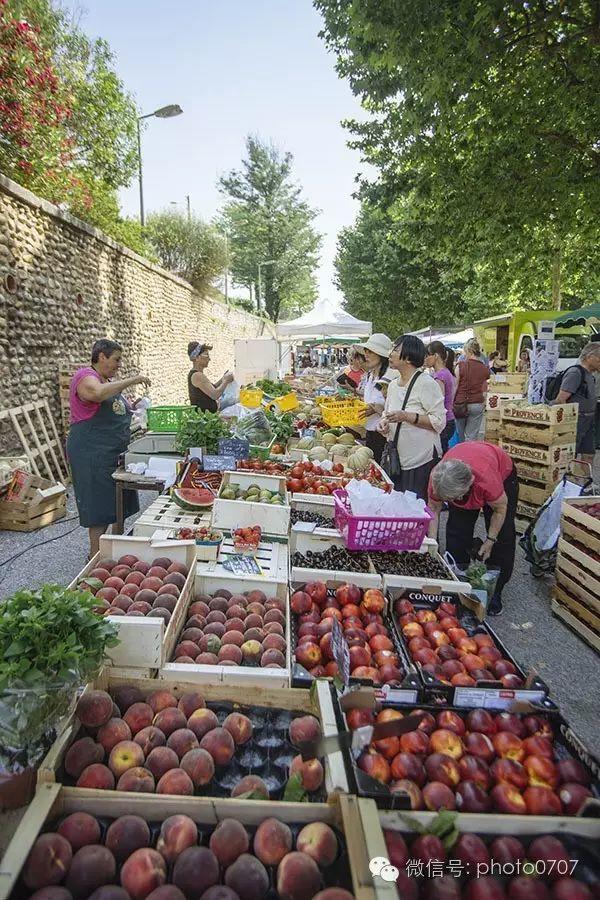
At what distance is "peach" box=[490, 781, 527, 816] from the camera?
1.57 m

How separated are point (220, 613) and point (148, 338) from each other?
39.8 feet

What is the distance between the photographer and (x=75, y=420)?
4215mm

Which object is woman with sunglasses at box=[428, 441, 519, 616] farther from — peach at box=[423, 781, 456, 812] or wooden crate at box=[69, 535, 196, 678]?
peach at box=[423, 781, 456, 812]

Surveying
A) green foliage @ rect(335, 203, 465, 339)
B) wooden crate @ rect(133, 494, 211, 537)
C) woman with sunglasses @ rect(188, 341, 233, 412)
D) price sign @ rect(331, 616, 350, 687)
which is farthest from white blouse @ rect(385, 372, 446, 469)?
green foliage @ rect(335, 203, 465, 339)

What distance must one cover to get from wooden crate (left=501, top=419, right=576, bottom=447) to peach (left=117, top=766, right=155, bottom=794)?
5.71 meters

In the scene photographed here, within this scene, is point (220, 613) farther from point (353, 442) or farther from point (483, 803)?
point (353, 442)

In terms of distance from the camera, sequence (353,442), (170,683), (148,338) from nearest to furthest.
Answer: (170,683) → (353,442) → (148,338)

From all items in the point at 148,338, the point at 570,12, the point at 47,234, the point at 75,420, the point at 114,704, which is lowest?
the point at 114,704

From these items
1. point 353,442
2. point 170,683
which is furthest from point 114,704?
point 353,442

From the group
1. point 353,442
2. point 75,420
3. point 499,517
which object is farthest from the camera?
point 353,442

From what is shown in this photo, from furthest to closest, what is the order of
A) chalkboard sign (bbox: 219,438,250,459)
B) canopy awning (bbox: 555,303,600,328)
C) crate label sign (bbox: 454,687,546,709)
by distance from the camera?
1. canopy awning (bbox: 555,303,600,328)
2. chalkboard sign (bbox: 219,438,250,459)
3. crate label sign (bbox: 454,687,546,709)

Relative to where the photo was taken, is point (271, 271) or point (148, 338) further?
point (271, 271)

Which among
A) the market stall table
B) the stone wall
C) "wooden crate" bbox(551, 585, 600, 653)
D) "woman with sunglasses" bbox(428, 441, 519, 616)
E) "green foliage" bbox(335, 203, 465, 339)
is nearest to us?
"woman with sunglasses" bbox(428, 441, 519, 616)

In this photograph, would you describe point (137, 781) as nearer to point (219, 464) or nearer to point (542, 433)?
point (219, 464)
